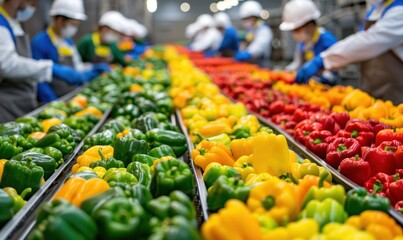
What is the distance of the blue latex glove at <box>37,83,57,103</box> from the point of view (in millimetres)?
8234

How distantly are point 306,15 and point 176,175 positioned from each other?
629 centimetres

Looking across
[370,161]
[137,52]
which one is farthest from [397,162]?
[137,52]

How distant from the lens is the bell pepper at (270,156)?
2.87 metres

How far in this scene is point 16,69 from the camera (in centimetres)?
614

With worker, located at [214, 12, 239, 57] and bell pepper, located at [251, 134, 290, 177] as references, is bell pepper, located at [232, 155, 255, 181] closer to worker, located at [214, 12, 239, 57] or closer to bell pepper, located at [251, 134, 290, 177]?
bell pepper, located at [251, 134, 290, 177]

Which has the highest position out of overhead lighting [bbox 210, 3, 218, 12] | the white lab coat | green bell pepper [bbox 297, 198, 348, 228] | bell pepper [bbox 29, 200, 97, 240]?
overhead lighting [bbox 210, 3, 218, 12]

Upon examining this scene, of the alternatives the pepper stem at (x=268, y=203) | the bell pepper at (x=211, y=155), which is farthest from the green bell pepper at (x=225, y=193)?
the bell pepper at (x=211, y=155)

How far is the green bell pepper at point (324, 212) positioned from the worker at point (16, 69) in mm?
4877

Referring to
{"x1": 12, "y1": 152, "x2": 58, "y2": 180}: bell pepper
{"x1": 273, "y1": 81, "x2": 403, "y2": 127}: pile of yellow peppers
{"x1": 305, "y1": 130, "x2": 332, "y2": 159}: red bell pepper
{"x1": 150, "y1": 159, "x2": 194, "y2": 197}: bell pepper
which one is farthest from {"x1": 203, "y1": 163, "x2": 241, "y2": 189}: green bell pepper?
{"x1": 273, "y1": 81, "x2": 403, "y2": 127}: pile of yellow peppers

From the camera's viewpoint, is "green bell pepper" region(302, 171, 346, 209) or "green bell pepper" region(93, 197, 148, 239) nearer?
"green bell pepper" region(93, 197, 148, 239)

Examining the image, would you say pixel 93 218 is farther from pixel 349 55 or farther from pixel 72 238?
pixel 349 55

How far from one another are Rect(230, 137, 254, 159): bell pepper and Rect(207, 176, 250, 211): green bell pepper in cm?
100

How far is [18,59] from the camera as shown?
6.09m

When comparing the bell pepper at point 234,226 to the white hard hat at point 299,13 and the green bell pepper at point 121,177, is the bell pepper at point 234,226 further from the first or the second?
the white hard hat at point 299,13
